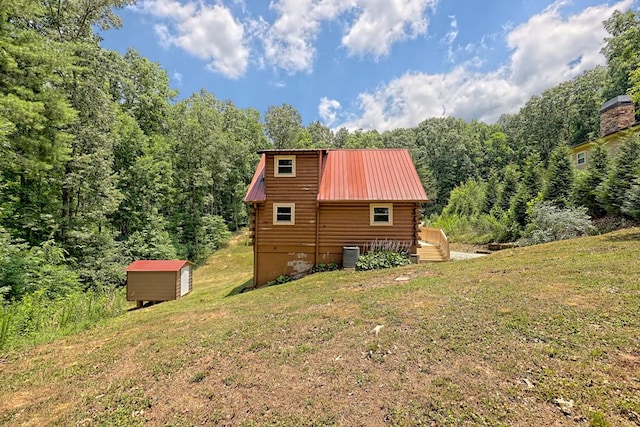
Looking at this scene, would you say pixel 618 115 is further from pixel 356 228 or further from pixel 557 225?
pixel 356 228

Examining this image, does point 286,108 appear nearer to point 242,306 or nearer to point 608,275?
point 242,306

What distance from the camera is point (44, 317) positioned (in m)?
7.43

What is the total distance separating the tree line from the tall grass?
1.36m

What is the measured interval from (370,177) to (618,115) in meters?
18.7

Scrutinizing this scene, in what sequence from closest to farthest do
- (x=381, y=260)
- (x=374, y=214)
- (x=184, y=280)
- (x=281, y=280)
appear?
(x=381, y=260), (x=281, y=280), (x=374, y=214), (x=184, y=280)

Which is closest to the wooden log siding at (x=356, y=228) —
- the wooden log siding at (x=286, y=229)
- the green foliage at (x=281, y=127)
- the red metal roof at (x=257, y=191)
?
the wooden log siding at (x=286, y=229)

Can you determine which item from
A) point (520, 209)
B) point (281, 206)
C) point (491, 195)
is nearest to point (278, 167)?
point (281, 206)

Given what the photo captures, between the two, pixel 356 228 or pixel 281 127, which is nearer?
pixel 356 228

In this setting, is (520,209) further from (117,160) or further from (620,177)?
(117,160)

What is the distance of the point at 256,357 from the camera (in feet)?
14.8

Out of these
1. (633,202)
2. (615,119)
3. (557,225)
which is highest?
(615,119)

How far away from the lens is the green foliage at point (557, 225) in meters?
12.0

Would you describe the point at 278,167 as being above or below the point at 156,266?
above

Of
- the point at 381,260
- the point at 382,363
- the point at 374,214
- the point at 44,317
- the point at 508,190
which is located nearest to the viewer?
the point at 382,363
